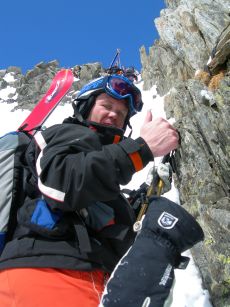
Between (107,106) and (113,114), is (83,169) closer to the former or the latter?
(113,114)

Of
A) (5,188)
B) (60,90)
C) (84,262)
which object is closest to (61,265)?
(84,262)

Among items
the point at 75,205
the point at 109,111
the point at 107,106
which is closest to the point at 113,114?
the point at 109,111

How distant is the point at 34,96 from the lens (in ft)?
177

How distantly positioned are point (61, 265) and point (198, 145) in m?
8.65

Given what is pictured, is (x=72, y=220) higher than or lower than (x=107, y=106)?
lower

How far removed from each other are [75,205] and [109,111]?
1510mm

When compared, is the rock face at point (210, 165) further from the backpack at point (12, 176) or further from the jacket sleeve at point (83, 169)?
the backpack at point (12, 176)

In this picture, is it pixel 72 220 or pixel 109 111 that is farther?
pixel 109 111

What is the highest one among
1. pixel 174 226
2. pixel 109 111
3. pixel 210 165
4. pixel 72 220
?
pixel 210 165

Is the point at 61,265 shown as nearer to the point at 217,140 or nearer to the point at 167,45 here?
the point at 217,140

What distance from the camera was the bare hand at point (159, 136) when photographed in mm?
3193

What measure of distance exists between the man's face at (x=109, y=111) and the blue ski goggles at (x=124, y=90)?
71 millimetres

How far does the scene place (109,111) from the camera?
4102mm

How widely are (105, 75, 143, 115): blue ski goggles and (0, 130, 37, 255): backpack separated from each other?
1.18 meters
